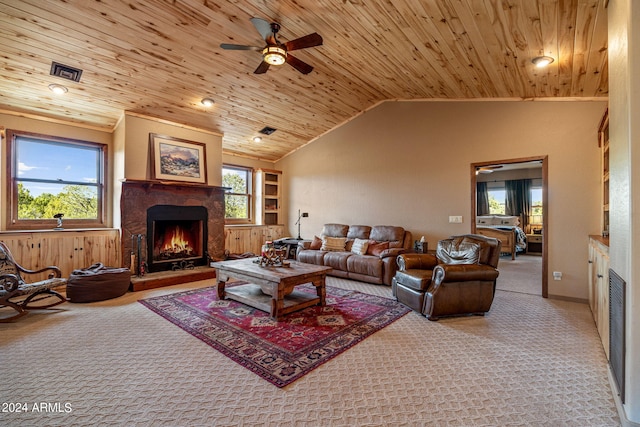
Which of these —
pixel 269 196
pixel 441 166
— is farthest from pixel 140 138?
pixel 441 166

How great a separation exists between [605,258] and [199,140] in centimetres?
626

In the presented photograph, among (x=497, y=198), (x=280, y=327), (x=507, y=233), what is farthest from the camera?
(x=497, y=198)

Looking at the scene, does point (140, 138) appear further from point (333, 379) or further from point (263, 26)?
point (333, 379)

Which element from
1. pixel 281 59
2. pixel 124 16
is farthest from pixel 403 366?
pixel 124 16

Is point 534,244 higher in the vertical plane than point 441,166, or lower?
lower

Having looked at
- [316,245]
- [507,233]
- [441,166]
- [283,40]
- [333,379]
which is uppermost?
[283,40]

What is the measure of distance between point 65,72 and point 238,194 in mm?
4115

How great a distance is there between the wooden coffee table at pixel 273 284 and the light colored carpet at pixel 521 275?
3.30 metres

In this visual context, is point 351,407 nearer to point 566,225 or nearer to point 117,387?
point 117,387

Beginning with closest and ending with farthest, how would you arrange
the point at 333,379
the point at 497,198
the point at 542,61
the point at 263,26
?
the point at 333,379, the point at 263,26, the point at 542,61, the point at 497,198

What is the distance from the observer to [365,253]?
18.4ft

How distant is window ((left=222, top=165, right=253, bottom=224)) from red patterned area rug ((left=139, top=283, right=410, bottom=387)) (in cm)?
322

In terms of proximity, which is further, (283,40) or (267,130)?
(267,130)

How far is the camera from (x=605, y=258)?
2641 mm
